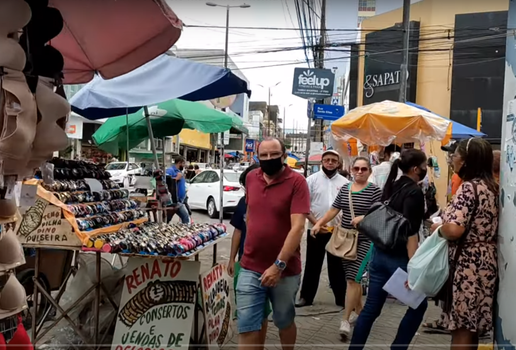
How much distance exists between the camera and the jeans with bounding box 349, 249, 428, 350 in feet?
12.0

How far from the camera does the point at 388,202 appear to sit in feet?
12.6

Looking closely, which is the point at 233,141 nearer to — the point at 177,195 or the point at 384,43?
the point at 384,43

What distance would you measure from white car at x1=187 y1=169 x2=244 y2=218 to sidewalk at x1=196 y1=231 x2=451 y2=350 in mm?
9184

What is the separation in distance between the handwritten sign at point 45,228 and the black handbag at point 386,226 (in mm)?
2394

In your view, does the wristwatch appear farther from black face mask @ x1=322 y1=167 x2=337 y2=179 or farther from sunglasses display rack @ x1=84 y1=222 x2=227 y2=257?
black face mask @ x1=322 y1=167 x2=337 y2=179

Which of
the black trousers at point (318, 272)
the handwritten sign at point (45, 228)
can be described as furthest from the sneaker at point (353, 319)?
the handwritten sign at point (45, 228)

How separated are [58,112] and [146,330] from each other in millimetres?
2392

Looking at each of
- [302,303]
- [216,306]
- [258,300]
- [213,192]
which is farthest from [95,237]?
[213,192]

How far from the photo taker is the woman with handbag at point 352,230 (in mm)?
4734

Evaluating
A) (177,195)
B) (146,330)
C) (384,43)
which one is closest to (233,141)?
(384,43)

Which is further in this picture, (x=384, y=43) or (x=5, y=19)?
(x=384, y=43)

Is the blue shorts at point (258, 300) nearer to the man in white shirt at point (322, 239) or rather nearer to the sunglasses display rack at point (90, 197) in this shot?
the sunglasses display rack at point (90, 197)

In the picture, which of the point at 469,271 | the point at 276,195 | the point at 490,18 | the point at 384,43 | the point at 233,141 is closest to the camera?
the point at 469,271

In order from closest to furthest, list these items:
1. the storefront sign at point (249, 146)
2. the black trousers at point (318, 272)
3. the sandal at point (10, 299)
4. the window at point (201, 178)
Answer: the sandal at point (10, 299) < the black trousers at point (318, 272) < the window at point (201, 178) < the storefront sign at point (249, 146)
